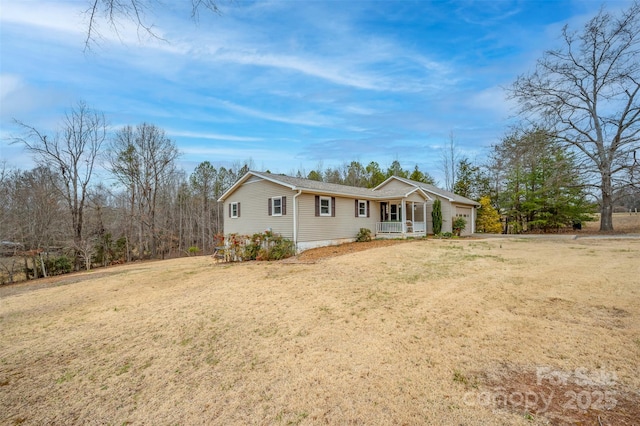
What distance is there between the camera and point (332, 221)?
1501 cm

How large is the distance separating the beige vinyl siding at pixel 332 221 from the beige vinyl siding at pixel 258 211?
59 cm

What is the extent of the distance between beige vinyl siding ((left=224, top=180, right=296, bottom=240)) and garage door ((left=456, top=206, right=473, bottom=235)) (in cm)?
1487

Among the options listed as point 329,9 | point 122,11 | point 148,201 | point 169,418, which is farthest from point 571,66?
point 148,201

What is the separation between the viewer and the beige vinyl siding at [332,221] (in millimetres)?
13578

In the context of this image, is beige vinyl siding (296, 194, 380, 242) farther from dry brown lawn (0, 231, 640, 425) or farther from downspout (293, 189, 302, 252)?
dry brown lawn (0, 231, 640, 425)

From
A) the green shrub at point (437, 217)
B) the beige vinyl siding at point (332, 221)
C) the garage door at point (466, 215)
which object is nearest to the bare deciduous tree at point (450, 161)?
the garage door at point (466, 215)

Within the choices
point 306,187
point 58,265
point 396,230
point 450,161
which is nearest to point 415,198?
point 396,230

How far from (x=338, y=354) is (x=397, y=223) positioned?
14.9m

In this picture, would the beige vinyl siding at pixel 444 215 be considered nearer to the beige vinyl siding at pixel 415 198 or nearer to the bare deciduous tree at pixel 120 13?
the beige vinyl siding at pixel 415 198

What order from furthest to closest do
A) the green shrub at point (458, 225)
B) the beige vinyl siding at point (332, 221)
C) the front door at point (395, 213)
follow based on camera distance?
the green shrub at point (458, 225), the front door at point (395, 213), the beige vinyl siding at point (332, 221)

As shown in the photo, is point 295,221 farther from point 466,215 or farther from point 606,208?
point 606,208

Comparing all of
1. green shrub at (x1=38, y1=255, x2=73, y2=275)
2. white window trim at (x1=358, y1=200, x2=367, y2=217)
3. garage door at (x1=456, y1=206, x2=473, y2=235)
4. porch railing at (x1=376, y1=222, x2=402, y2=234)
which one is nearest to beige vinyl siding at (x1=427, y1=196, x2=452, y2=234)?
garage door at (x1=456, y1=206, x2=473, y2=235)

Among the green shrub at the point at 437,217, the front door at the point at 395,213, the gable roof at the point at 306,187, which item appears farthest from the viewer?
the green shrub at the point at 437,217

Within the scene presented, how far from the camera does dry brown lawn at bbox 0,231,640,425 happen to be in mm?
2652
